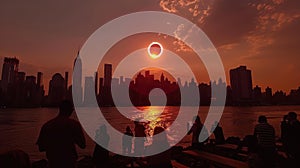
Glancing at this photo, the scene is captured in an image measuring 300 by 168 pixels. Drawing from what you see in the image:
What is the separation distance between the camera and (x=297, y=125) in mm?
7555

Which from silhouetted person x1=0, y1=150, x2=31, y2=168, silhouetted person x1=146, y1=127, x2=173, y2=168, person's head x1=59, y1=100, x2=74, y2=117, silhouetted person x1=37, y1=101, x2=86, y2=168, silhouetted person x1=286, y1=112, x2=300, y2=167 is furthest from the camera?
silhouetted person x1=286, y1=112, x2=300, y2=167

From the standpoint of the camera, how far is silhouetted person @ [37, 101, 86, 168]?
4180 millimetres

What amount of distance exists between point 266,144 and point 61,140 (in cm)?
627

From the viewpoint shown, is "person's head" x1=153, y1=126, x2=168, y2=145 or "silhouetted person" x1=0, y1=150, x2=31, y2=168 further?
"silhouetted person" x1=0, y1=150, x2=31, y2=168

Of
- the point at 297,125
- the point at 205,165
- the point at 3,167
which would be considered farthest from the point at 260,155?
the point at 3,167

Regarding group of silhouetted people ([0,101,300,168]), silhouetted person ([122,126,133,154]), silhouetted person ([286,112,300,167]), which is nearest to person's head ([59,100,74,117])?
group of silhouetted people ([0,101,300,168])

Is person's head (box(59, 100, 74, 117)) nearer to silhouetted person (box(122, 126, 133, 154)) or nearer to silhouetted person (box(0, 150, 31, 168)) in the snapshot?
silhouetted person (box(0, 150, 31, 168))

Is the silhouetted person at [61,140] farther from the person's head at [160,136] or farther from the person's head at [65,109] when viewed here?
the person's head at [160,136]

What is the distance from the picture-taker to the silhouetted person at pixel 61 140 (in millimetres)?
4180

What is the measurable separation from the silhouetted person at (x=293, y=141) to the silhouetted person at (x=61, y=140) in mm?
7145

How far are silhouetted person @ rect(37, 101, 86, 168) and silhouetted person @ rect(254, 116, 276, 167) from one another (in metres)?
5.79

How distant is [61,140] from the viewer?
4195 millimetres

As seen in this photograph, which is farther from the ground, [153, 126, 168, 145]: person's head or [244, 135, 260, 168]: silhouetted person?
[153, 126, 168, 145]: person's head

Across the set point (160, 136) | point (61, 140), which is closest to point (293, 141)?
point (160, 136)
